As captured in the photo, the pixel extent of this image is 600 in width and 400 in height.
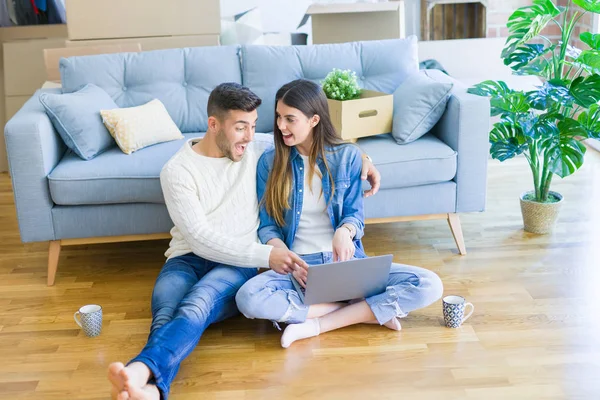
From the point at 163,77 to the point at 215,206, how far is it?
1.08m

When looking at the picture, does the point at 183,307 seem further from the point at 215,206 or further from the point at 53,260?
the point at 53,260

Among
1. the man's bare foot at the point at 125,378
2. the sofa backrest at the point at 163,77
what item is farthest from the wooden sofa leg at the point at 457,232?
the man's bare foot at the point at 125,378

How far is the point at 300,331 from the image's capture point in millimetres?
2545

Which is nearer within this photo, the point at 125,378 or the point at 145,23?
the point at 125,378

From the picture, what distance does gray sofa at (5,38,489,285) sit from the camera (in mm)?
3018

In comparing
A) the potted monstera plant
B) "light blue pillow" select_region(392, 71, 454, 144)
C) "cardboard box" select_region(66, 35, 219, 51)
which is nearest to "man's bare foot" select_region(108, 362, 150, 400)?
"light blue pillow" select_region(392, 71, 454, 144)

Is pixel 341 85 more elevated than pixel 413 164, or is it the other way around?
pixel 341 85

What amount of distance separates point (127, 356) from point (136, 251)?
3.28 feet

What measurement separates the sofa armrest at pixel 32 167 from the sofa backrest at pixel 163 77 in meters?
0.43

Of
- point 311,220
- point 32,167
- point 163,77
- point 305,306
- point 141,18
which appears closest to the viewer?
point 305,306

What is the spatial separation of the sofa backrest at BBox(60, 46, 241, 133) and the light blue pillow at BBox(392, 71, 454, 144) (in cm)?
82

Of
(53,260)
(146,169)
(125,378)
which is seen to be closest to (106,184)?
(146,169)

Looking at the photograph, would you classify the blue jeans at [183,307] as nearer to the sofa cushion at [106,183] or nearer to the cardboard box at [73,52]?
the sofa cushion at [106,183]

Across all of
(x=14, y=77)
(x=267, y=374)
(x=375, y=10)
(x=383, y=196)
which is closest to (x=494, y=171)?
(x=375, y=10)
